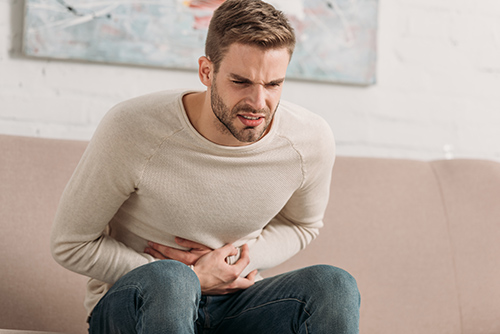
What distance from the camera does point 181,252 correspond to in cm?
122

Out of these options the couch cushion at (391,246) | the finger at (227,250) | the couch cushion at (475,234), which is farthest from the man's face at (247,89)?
the couch cushion at (475,234)

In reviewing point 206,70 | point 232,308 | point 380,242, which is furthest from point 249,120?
point 380,242

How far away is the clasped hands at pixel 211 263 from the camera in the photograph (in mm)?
1187

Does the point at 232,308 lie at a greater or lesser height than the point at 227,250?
lesser

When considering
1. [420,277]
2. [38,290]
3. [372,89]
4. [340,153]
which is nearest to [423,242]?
[420,277]

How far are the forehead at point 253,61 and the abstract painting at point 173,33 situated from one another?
2.16 feet

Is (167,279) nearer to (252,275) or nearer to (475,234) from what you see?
(252,275)

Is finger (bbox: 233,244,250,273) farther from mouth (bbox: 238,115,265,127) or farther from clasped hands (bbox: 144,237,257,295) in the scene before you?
mouth (bbox: 238,115,265,127)

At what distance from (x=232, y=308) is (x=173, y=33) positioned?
0.88 meters

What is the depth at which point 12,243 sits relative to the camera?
55.1 inches

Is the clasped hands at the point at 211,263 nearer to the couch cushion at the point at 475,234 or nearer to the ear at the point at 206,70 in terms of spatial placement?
the ear at the point at 206,70

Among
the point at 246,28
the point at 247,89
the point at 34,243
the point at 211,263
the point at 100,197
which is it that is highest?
the point at 246,28

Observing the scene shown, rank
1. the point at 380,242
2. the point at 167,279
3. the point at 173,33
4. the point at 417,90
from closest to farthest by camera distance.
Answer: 1. the point at 167,279
2. the point at 380,242
3. the point at 173,33
4. the point at 417,90

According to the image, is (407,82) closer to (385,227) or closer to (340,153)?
(340,153)
